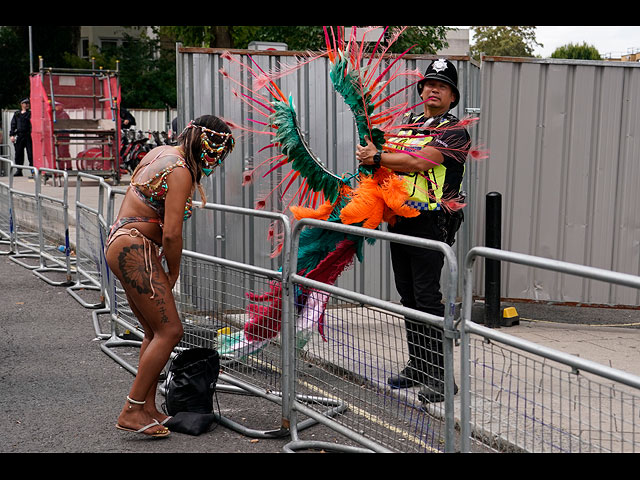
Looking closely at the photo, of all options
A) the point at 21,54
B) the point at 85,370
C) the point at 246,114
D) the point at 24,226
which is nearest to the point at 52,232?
the point at 24,226

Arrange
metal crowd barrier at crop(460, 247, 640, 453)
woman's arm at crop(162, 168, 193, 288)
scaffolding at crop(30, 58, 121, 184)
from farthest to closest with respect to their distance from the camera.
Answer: scaffolding at crop(30, 58, 121, 184) → woman's arm at crop(162, 168, 193, 288) → metal crowd barrier at crop(460, 247, 640, 453)

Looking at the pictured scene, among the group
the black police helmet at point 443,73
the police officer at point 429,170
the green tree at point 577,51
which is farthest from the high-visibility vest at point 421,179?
the green tree at point 577,51

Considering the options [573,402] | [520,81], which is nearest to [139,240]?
[573,402]

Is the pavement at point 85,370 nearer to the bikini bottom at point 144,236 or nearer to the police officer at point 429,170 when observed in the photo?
the bikini bottom at point 144,236

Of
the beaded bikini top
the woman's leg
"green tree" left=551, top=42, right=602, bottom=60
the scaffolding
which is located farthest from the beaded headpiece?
"green tree" left=551, top=42, right=602, bottom=60

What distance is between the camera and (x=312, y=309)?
4.41 metres

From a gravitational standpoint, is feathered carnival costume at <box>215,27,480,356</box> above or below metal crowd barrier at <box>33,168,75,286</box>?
above

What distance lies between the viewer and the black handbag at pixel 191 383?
4.64m

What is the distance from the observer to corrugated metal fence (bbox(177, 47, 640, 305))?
6.95 metres

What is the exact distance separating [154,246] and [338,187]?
4.26ft

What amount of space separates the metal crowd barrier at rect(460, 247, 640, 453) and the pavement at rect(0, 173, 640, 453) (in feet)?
4.52

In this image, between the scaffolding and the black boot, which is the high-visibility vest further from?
the scaffolding

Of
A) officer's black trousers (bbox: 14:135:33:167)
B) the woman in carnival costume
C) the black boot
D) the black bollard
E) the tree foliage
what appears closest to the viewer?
the black boot

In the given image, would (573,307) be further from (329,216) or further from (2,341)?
(2,341)
